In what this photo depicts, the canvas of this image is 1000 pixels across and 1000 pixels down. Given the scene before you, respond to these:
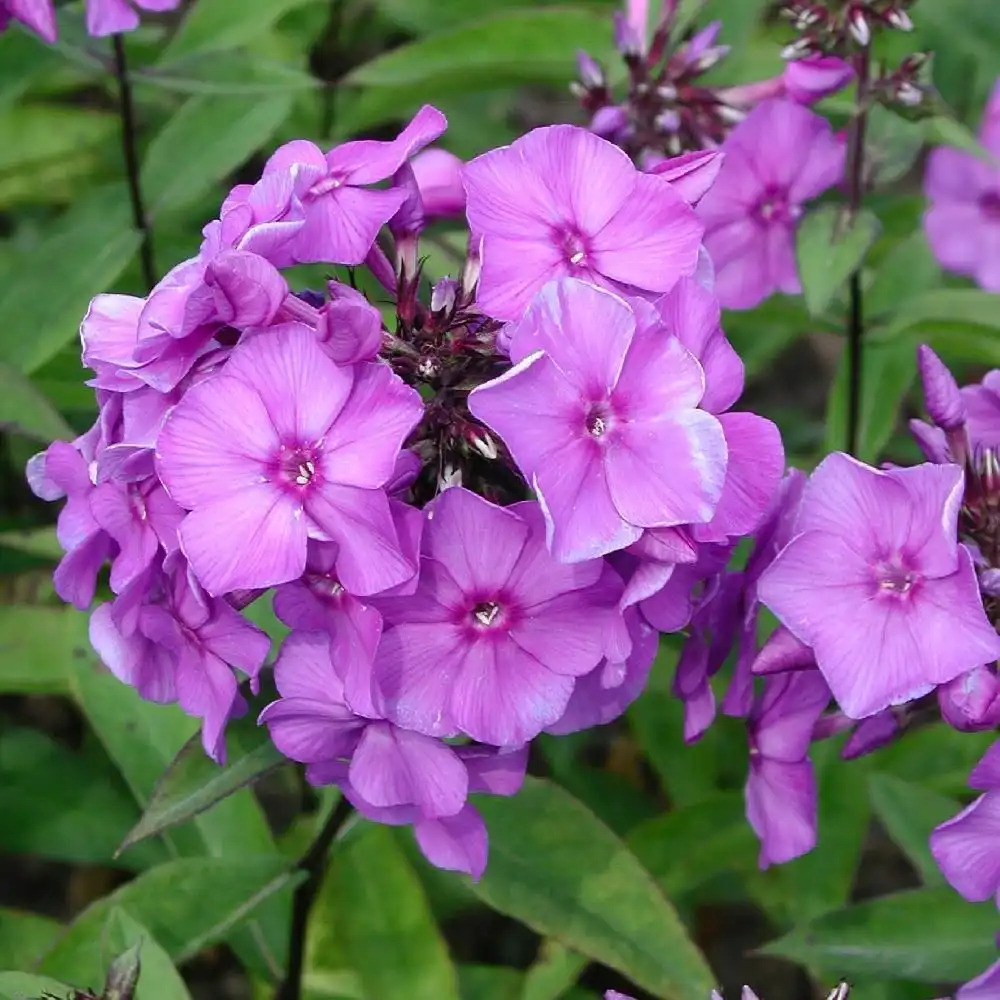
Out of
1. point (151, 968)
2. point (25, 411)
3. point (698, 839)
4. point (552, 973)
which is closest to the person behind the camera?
point (151, 968)

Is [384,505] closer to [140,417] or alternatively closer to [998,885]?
[140,417]

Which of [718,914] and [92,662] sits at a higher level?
[92,662]

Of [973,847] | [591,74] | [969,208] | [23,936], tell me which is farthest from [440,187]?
[969,208]

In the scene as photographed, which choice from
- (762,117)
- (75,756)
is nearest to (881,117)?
(762,117)

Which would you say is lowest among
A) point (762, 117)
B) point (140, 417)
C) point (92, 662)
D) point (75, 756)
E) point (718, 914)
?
point (718, 914)

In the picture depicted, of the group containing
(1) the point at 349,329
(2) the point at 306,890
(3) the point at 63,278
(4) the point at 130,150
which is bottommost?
(2) the point at 306,890

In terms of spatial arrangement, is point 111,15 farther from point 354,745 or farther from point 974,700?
point 974,700
